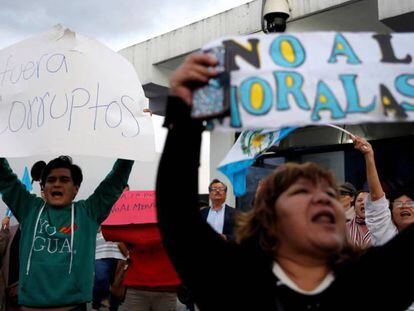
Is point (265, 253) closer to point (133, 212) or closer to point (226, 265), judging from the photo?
point (226, 265)

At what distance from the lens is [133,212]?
14.7ft

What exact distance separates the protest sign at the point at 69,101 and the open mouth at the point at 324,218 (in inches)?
62.8

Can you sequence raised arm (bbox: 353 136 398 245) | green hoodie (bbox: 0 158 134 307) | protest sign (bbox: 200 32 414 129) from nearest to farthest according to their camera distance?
protest sign (bbox: 200 32 414 129) < green hoodie (bbox: 0 158 134 307) < raised arm (bbox: 353 136 398 245)

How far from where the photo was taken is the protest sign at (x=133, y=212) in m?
4.37

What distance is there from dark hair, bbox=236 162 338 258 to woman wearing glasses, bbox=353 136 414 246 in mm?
1317

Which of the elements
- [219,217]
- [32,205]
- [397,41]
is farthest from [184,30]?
[397,41]

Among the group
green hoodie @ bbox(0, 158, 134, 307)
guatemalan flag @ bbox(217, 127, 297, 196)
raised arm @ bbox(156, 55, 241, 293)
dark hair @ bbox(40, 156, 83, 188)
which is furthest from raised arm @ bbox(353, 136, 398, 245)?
dark hair @ bbox(40, 156, 83, 188)

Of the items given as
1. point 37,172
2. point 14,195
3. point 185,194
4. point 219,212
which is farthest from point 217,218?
point 185,194

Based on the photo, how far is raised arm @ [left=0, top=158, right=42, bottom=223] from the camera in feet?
9.54

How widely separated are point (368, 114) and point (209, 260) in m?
0.66

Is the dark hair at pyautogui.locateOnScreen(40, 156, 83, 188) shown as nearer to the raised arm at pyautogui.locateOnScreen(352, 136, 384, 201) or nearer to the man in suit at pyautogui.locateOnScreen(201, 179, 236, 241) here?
the raised arm at pyautogui.locateOnScreen(352, 136, 384, 201)

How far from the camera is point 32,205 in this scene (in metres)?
2.92

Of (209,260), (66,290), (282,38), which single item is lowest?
(66,290)

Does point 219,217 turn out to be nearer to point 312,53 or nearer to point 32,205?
point 32,205
